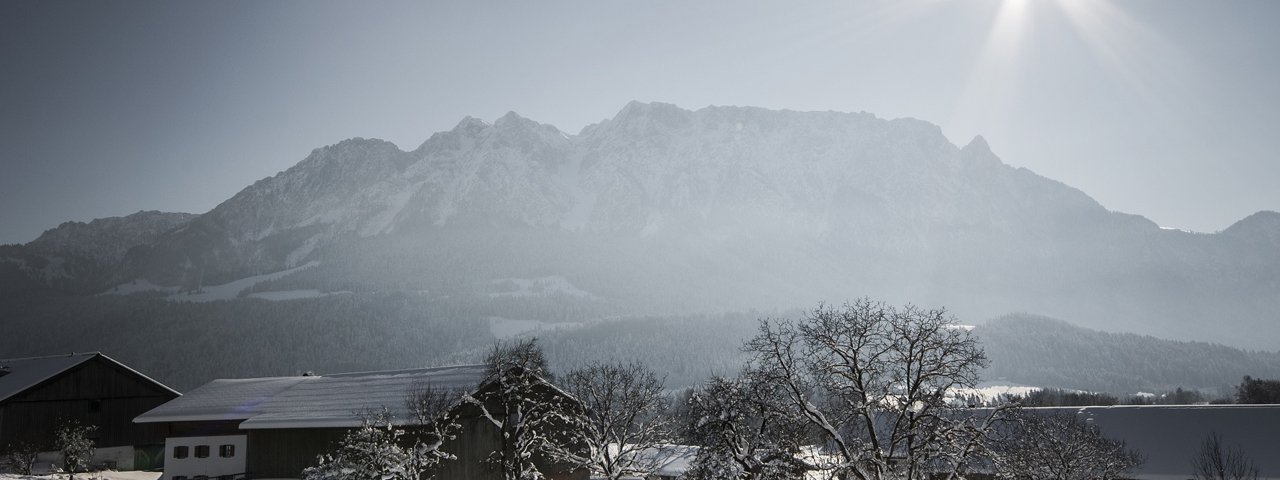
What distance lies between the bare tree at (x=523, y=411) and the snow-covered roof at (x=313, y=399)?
12.7 feet

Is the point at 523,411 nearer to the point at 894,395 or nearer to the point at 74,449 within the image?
the point at 894,395

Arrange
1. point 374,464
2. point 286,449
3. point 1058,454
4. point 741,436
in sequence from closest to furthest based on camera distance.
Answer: point 741,436, point 374,464, point 1058,454, point 286,449

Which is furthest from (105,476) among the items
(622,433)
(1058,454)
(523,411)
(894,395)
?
(1058,454)

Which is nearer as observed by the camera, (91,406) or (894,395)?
(894,395)

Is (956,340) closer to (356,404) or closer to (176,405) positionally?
(356,404)

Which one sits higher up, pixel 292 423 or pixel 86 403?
pixel 86 403

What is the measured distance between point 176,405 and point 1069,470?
5210 centimetres

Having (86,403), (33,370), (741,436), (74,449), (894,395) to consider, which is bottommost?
(74,449)

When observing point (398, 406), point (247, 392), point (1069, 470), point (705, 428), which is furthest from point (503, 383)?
point (247, 392)

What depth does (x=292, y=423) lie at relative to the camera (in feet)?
137

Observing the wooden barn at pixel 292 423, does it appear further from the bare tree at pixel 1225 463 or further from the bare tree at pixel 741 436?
the bare tree at pixel 1225 463

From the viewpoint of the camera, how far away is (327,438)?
4144cm

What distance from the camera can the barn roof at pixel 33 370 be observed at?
56469 millimetres

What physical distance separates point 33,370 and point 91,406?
240 inches
